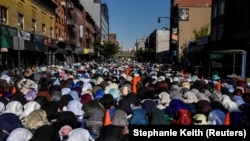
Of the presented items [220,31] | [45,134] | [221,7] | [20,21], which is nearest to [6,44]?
[20,21]

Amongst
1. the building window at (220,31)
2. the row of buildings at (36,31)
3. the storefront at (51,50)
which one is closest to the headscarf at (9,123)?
the row of buildings at (36,31)

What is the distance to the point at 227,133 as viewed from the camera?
5043 millimetres

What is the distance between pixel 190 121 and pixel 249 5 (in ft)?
106

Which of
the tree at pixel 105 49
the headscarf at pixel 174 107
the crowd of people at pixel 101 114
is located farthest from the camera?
the tree at pixel 105 49

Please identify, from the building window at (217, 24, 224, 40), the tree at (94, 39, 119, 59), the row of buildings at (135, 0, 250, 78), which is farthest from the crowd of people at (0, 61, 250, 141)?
the tree at (94, 39, 119, 59)

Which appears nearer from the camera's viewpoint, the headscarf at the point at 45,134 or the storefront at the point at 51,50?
the headscarf at the point at 45,134

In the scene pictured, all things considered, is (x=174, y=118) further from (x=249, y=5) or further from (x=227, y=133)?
(x=249, y=5)

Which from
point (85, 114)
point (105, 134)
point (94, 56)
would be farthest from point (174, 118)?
point (94, 56)

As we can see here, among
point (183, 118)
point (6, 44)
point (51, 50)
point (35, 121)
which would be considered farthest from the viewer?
point (51, 50)

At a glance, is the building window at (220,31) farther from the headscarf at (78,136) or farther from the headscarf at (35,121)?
the headscarf at (78,136)

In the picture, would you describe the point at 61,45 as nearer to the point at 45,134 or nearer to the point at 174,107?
the point at 174,107

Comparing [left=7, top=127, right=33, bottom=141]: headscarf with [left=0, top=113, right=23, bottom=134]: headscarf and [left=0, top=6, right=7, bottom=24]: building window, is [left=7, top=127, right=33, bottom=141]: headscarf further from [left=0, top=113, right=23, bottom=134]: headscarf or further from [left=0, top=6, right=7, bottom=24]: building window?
[left=0, top=6, right=7, bottom=24]: building window

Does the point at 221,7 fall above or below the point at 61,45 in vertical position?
above

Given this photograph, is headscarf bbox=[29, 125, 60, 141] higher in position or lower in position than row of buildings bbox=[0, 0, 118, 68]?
lower
